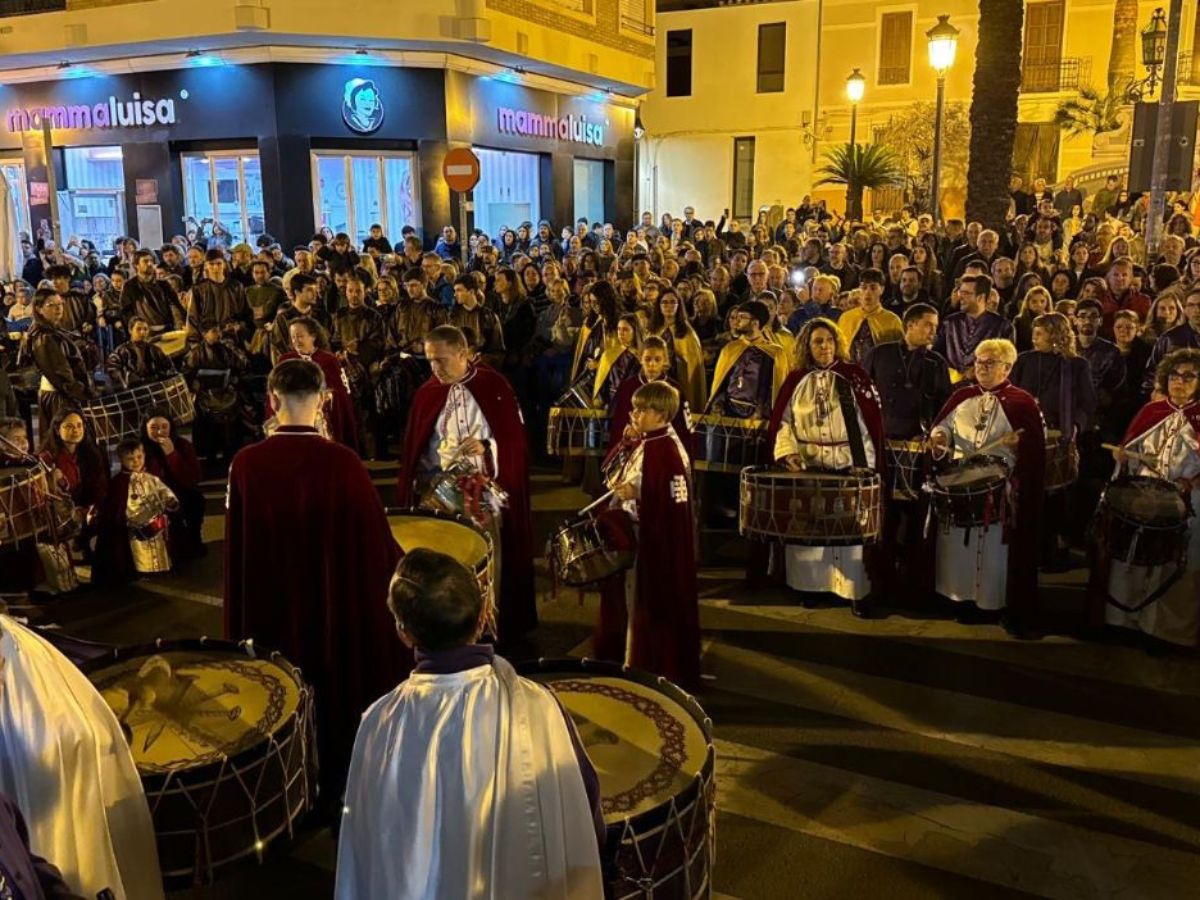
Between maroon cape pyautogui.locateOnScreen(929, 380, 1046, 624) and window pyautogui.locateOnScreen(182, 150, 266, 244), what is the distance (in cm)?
1856

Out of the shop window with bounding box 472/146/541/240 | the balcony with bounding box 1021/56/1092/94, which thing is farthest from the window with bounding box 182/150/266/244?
A: the balcony with bounding box 1021/56/1092/94

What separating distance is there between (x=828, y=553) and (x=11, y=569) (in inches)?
231

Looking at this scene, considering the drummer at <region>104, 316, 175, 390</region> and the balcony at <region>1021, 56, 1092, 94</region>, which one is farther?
the balcony at <region>1021, 56, 1092, 94</region>

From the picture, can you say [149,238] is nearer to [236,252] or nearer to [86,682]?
[236,252]

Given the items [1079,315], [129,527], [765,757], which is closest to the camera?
[765,757]

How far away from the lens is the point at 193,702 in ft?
12.2

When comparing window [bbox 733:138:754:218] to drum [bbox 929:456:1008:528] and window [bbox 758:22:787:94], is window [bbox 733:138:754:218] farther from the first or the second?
drum [bbox 929:456:1008:528]

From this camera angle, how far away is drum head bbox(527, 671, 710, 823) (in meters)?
3.15

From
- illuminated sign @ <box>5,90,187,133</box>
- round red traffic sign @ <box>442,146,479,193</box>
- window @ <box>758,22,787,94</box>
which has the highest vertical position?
window @ <box>758,22,787,94</box>

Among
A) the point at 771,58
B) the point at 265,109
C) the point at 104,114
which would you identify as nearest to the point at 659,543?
the point at 265,109

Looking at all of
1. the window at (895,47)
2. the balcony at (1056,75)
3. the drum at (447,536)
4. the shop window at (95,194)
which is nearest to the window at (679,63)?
the window at (895,47)

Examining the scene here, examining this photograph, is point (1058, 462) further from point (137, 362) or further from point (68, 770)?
point (137, 362)

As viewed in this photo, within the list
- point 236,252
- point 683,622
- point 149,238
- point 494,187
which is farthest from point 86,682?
point 494,187

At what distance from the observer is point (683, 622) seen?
5844 mm
